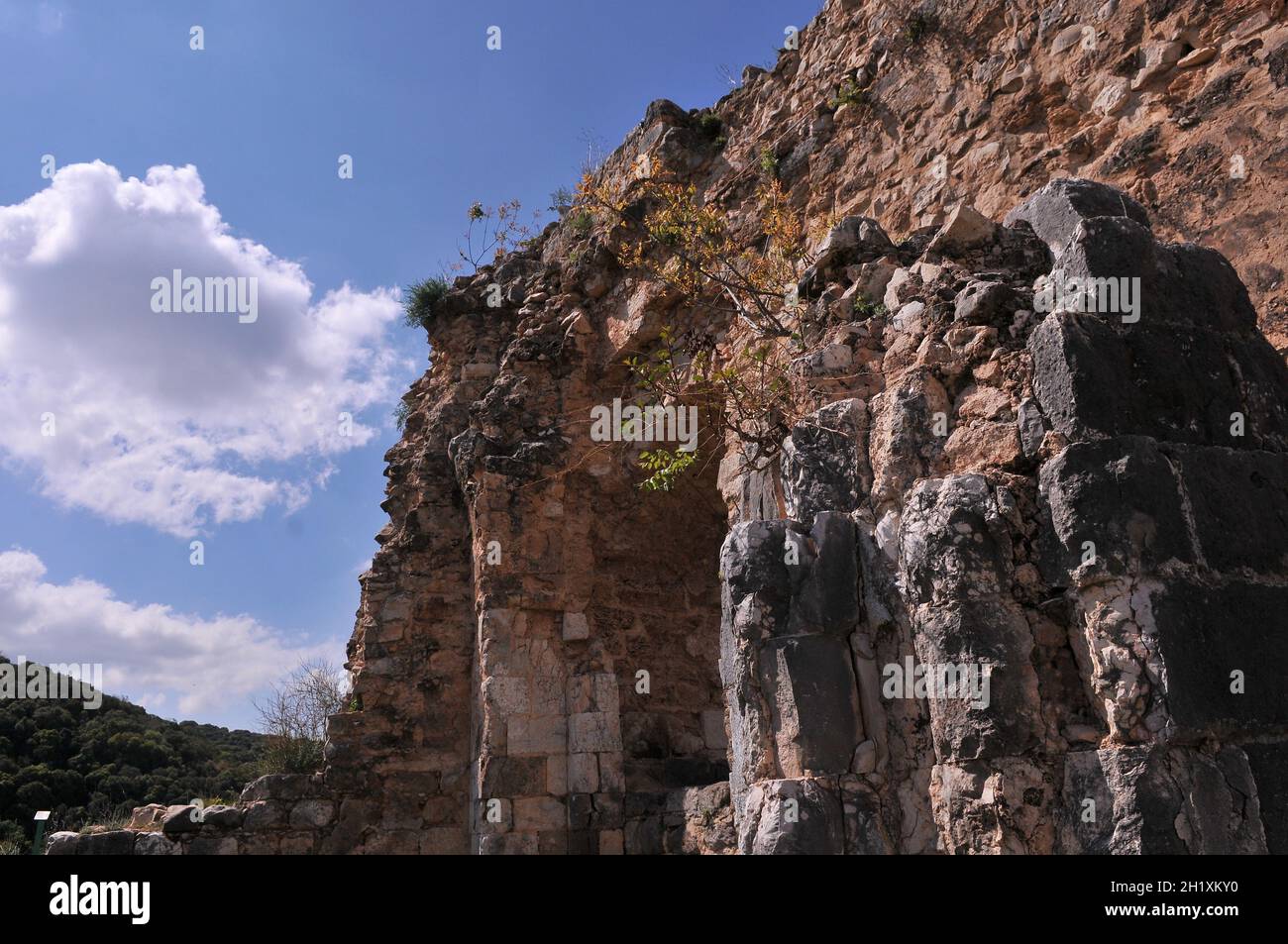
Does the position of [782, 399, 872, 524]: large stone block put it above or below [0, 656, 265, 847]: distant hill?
above

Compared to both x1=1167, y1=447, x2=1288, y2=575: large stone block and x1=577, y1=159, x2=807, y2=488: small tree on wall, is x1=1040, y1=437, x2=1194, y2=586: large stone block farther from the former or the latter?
x1=577, y1=159, x2=807, y2=488: small tree on wall

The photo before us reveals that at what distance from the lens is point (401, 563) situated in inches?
344

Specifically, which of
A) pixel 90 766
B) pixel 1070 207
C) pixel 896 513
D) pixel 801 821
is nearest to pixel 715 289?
pixel 1070 207

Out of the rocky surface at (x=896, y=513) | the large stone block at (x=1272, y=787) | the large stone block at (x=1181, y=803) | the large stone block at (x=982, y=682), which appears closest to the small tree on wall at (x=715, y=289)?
the rocky surface at (x=896, y=513)

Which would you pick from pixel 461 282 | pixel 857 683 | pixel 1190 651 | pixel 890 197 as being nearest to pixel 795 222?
pixel 890 197

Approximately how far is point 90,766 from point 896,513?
537 inches

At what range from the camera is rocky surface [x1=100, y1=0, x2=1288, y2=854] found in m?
3.27

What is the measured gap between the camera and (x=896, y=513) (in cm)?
395

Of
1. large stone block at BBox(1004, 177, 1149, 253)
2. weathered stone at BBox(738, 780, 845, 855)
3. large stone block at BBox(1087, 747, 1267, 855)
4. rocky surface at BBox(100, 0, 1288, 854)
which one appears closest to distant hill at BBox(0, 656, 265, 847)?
rocky surface at BBox(100, 0, 1288, 854)

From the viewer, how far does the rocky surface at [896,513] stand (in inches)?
129

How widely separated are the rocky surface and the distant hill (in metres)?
4.79

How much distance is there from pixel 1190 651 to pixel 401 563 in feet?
22.0

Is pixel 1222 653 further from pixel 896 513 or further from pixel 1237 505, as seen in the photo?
pixel 896 513
